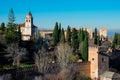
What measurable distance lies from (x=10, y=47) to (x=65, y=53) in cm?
625

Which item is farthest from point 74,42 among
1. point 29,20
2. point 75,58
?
point 29,20

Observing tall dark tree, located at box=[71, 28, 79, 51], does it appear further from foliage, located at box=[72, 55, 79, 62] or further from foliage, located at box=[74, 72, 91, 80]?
foliage, located at box=[74, 72, 91, 80]

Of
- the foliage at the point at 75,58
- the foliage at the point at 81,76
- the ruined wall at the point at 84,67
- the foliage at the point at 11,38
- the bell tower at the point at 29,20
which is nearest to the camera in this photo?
the foliage at the point at 81,76

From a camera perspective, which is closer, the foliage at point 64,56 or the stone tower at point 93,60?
the foliage at point 64,56

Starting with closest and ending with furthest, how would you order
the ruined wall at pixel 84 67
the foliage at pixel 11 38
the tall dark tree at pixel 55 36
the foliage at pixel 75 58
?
1. the ruined wall at pixel 84 67
2. the foliage at pixel 11 38
3. the foliage at pixel 75 58
4. the tall dark tree at pixel 55 36

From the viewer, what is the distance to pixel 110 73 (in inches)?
1689

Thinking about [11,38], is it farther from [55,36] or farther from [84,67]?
[55,36]

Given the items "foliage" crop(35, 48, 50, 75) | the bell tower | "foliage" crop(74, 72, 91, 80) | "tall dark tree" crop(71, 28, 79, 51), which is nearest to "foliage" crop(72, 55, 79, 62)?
"foliage" crop(74, 72, 91, 80)

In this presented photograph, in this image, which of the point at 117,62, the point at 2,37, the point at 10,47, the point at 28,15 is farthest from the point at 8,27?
the point at 28,15

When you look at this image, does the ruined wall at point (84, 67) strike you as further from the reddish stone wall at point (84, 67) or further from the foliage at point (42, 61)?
the foliage at point (42, 61)

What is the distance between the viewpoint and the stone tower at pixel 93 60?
146 feet

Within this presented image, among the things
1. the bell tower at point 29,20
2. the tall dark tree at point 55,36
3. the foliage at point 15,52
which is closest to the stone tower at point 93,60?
the foliage at point 15,52

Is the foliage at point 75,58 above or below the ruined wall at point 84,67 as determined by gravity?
above

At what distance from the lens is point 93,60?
44875 millimetres
